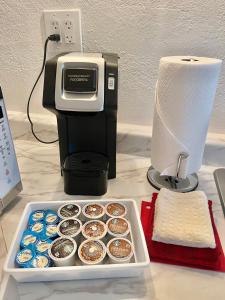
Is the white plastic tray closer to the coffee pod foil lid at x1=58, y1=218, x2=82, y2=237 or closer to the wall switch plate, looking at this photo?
the coffee pod foil lid at x1=58, y1=218, x2=82, y2=237

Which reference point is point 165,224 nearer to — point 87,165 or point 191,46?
point 87,165

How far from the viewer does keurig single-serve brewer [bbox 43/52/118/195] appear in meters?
0.53

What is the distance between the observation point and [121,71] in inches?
29.4

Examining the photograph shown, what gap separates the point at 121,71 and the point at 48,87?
29 cm

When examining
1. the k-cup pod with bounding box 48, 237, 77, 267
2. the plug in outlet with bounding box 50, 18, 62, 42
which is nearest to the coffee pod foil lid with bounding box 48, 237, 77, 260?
the k-cup pod with bounding box 48, 237, 77, 267

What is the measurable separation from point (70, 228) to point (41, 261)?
0.27ft

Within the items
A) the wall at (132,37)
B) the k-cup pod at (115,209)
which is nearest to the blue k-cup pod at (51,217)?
the k-cup pod at (115,209)

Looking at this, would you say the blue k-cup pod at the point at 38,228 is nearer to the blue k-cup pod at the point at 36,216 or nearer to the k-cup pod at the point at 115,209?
the blue k-cup pod at the point at 36,216

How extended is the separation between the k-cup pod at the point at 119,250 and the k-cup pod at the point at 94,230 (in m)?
0.03

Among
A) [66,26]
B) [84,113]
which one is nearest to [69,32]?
[66,26]

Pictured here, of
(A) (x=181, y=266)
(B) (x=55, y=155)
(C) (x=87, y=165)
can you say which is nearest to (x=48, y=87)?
(C) (x=87, y=165)

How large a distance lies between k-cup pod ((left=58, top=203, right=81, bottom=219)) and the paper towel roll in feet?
0.77

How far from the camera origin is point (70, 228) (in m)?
0.49

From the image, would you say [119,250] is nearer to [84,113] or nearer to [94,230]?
[94,230]
